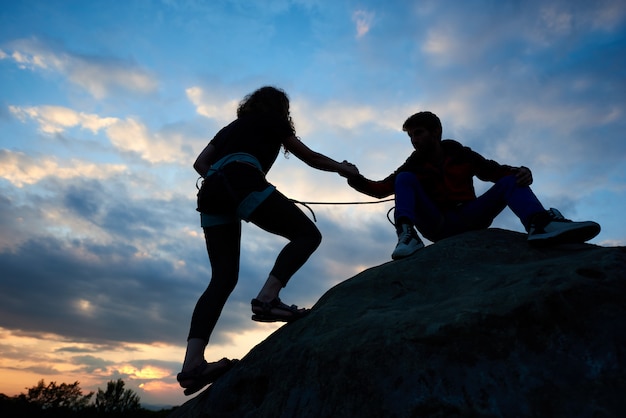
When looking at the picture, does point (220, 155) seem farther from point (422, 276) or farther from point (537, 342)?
point (537, 342)

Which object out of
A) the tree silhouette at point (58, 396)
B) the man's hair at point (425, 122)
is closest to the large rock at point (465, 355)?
the man's hair at point (425, 122)

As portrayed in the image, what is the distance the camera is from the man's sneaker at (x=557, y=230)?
4.48 meters

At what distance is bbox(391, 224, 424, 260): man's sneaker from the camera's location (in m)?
5.05

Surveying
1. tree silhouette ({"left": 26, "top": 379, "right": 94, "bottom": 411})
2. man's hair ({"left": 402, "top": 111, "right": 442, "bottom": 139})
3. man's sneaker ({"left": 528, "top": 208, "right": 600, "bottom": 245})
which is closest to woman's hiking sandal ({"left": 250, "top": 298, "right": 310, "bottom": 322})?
man's sneaker ({"left": 528, "top": 208, "right": 600, "bottom": 245})

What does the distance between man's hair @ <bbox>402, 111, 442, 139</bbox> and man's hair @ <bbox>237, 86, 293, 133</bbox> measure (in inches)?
64.8

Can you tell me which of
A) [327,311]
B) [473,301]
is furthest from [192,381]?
[473,301]

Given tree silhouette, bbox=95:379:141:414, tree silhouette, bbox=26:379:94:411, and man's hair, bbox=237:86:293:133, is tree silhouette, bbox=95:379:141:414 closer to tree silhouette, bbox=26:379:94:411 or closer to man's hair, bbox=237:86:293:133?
tree silhouette, bbox=26:379:94:411

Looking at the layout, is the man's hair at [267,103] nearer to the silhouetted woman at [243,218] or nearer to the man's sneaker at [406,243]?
the silhouetted woman at [243,218]

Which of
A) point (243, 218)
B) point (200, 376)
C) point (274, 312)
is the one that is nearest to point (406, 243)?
point (274, 312)

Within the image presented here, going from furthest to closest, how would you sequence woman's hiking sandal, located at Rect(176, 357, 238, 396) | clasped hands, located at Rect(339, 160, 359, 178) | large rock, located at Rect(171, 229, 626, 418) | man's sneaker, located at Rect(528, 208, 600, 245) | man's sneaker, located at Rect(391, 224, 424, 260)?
clasped hands, located at Rect(339, 160, 359, 178), man's sneaker, located at Rect(391, 224, 424, 260), man's sneaker, located at Rect(528, 208, 600, 245), woman's hiking sandal, located at Rect(176, 357, 238, 396), large rock, located at Rect(171, 229, 626, 418)

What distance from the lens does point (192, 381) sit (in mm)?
4273

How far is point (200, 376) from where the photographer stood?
13.9ft

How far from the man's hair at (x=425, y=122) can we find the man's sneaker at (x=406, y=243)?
1.44 m

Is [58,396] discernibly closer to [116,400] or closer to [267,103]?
[116,400]
